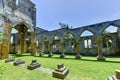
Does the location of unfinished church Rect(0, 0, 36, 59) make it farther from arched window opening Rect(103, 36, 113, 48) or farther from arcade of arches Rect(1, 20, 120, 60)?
arched window opening Rect(103, 36, 113, 48)

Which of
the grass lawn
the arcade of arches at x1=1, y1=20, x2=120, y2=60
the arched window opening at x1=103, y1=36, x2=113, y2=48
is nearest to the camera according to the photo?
the grass lawn

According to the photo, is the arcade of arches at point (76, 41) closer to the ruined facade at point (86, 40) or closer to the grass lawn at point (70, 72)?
the ruined facade at point (86, 40)

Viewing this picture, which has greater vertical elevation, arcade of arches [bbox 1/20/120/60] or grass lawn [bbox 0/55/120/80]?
arcade of arches [bbox 1/20/120/60]

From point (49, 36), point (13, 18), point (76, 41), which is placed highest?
point (13, 18)

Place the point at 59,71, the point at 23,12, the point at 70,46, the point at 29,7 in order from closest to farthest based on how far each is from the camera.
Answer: the point at 59,71, the point at 23,12, the point at 29,7, the point at 70,46

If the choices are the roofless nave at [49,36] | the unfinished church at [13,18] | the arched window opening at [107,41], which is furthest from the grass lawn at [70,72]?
the arched window opening at [107,41]

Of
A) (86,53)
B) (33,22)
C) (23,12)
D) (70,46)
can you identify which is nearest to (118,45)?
(86,53)

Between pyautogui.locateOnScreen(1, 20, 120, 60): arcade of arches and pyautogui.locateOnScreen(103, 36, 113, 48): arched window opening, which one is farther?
pyautogui.locateOnScreen(103, 36, 113, 48): arched window opening

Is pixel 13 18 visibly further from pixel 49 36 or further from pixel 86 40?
pixel 86 40

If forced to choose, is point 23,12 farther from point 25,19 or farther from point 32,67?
point 32,67

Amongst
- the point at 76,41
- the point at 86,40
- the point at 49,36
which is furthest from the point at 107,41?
the point at 49,36

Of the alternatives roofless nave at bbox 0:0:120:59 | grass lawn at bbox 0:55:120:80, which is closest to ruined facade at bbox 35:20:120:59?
roofless nave at bbox 0:0:120:59

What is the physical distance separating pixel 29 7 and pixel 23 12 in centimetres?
249

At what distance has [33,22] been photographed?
22.4 m
